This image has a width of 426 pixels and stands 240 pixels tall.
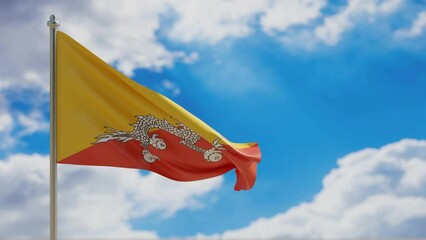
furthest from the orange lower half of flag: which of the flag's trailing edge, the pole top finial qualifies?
the pole top finial

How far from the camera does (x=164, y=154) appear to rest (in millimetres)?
3887

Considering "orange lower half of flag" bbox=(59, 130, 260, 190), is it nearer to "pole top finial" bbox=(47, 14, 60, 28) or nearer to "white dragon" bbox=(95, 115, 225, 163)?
"white dragon" bbox=(95, 115, 225, 163)

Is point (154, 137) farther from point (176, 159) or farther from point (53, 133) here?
point (53, 133)

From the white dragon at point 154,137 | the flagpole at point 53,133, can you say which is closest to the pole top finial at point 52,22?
the flagpole at point 53,133

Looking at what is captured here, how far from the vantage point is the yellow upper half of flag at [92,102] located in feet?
12.3

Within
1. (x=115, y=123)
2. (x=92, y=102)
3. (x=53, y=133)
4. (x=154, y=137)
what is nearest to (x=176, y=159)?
(x=154, y=137)

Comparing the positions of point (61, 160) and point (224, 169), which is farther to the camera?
point (224, 169)

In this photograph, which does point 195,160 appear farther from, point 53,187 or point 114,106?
point 53,187

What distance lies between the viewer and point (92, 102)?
3.75m

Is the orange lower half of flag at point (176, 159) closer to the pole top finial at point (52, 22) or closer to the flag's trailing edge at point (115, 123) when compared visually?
the flag's trailing edge at point (115, 123)

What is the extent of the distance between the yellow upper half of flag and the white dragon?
0.03 meters

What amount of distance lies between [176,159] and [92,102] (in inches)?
29.4

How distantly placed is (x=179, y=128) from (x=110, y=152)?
20.8 inches

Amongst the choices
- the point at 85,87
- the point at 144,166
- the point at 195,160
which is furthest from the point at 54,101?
the point at 195,160
